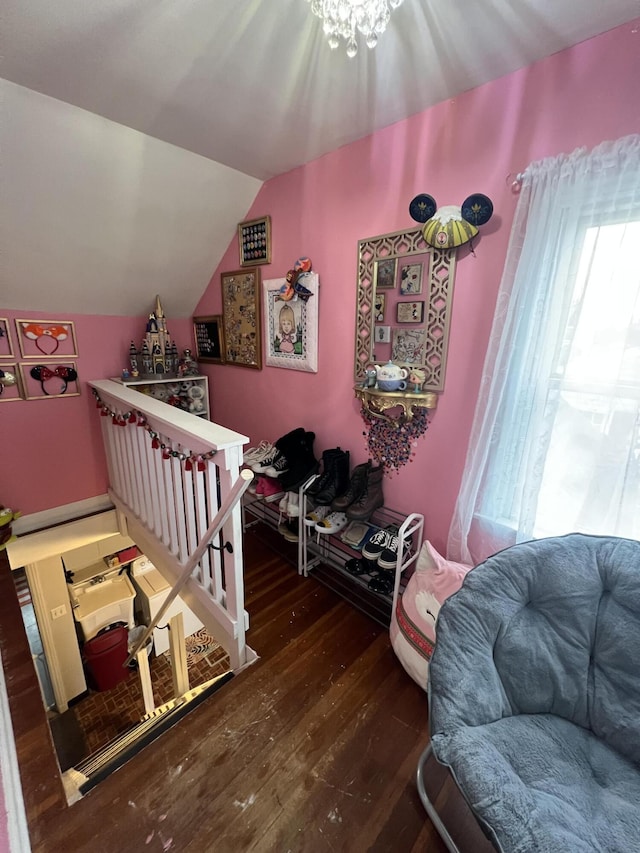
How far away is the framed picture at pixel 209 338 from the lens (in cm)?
292

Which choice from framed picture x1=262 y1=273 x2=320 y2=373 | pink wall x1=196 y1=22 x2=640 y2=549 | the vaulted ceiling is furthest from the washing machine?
the vaulted ceiling

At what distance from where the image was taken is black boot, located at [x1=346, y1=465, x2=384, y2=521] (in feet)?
6.10

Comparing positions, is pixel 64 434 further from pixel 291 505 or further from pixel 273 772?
pixel 273 772

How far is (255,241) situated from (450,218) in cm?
147

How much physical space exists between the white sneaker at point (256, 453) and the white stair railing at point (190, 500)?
1.54 feet

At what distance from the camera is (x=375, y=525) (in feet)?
6.49

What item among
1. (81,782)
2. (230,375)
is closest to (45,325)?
(230,375)

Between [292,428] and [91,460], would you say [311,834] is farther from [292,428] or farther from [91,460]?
[91,460]

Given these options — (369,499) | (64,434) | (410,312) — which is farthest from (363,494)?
(64,434)

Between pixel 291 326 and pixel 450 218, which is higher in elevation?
Result: pixel 450 218

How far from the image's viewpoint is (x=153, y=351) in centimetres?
279

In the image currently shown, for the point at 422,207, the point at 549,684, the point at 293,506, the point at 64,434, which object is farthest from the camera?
the point at 64,434

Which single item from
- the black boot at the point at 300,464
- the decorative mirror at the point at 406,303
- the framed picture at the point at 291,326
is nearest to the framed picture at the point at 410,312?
the decorative mirror at the point at 406,303

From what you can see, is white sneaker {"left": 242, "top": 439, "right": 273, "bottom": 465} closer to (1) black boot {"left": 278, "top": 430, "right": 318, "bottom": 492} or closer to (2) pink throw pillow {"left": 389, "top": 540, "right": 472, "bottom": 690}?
(1) black boot {"left": 278, "top": 430, "right": 318, "bottom": 492}
